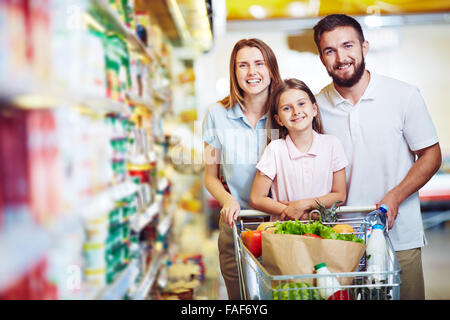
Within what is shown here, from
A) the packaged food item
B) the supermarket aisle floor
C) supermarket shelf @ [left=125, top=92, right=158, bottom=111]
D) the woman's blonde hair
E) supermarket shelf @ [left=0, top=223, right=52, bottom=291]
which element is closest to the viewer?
supermarket shelf @ [left=0, top=223, right=52, bottom=291]

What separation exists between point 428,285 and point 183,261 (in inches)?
85.9

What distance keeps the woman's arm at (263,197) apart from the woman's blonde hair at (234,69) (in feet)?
1.05

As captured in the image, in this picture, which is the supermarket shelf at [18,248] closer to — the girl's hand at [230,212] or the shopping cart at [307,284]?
the shopping cart at [307,284]

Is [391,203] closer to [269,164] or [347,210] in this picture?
[347,210]

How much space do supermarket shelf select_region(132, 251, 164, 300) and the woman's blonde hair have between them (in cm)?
137

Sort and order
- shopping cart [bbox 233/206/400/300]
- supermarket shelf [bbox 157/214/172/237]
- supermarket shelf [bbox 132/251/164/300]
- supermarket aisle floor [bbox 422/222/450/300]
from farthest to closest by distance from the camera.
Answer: supermarket shelf [bbox 157/214/172/237]
supermarket shelf [bbox 132/251/164/300]
supermarket aisle floor [bbox 422/222/450/300]
shopping cart [bbox 233/206/400/300]

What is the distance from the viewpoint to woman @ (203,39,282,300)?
81.0 inches

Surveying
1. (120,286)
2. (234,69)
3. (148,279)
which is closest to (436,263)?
(234,69)

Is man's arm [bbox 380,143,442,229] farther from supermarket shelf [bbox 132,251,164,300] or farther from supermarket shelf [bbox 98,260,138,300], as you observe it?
supermarket shelf [bbox 132,251,164,300]

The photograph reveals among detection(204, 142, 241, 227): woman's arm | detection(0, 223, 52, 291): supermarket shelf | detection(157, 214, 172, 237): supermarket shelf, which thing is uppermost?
detection(204, 142, 241, 227): woman's arm

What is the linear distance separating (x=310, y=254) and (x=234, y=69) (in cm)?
102

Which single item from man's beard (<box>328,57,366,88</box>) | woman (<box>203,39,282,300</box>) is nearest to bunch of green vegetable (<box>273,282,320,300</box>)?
woman (<box>203,39,282,300</box>)
